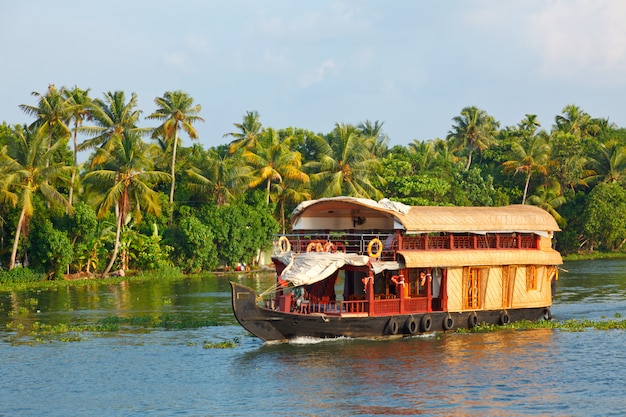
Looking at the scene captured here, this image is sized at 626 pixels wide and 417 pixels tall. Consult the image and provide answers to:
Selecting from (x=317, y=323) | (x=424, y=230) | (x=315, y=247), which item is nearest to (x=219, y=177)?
(x=315, y=247)

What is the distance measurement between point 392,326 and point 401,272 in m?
1.79

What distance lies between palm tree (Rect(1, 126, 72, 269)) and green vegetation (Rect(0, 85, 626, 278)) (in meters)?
0.07

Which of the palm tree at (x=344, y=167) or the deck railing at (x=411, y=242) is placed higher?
the palm tree at (x=344, y=167)

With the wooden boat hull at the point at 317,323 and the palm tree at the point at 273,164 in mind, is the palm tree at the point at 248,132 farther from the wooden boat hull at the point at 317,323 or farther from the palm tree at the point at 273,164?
the wooden boat hull at the point at 317,323

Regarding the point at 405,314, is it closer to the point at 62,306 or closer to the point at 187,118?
the point at 62,306

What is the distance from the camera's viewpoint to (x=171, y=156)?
57500 mm

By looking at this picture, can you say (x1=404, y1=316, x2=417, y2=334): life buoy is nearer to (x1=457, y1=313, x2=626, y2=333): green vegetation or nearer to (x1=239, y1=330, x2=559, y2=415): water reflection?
(x1=239, y1=330, x2=559, y2=415): water reflection

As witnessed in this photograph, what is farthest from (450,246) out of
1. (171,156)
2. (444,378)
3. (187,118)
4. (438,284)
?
(171,156)

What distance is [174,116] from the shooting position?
5347cm

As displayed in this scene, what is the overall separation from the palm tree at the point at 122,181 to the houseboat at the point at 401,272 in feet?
64.7

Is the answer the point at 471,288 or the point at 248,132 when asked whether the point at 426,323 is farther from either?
the point at 248,132

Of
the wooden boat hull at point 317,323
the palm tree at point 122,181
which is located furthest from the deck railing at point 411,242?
→ the palm tree at point 122,181

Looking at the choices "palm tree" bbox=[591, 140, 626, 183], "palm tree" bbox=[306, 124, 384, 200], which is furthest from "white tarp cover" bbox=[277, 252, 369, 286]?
"palm tree" bbox=[591, 140, 626, 183]

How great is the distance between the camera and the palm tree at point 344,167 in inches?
2159
